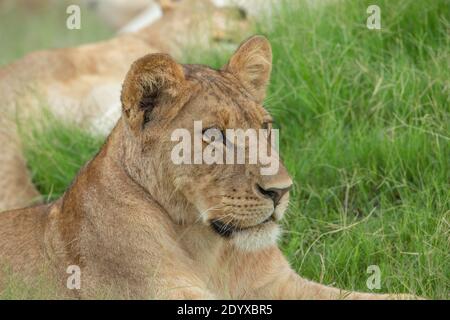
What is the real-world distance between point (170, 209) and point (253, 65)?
2.32 feet

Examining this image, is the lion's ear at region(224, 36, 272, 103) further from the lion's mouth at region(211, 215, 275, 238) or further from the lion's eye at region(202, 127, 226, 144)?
the lion's mouth at region(211, 215, 275, 238)

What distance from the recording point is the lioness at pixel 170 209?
3.83 m

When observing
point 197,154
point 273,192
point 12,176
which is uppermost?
point 197,154

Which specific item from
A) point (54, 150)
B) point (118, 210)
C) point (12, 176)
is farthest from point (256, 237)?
point (12, 176)

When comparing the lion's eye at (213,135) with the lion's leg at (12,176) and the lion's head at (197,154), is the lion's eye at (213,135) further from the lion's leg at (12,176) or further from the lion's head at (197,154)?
the lion's leg at (12,176)

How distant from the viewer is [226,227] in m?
3.89

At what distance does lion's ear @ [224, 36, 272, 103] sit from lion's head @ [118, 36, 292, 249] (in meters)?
A: 0.22

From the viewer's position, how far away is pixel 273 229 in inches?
153

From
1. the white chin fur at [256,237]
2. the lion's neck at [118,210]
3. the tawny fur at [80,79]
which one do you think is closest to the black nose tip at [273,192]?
the white chin fur at [256,237]

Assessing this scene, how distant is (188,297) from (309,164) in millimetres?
1854

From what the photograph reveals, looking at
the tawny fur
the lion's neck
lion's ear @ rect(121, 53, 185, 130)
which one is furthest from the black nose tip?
the tawny fur

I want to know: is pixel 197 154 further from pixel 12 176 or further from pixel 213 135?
pixel 12 176

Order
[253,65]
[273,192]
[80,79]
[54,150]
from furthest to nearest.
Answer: [80,79] < [54,150] < [253,65] < [273,192]
